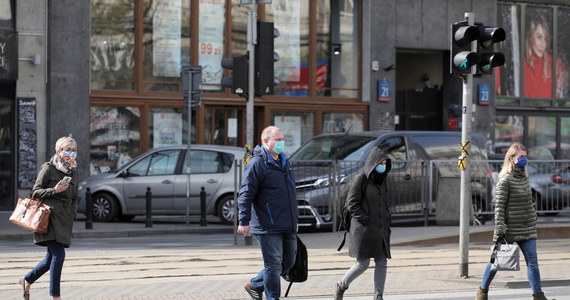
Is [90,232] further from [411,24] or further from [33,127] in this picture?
[411,24]

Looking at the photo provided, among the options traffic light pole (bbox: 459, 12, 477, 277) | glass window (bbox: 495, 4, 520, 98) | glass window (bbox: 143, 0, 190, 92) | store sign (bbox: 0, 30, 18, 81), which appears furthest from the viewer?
glass window (bbox: 495, 4, 520, 98)

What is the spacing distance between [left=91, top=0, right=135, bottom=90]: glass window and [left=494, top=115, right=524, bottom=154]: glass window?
11.3 meters

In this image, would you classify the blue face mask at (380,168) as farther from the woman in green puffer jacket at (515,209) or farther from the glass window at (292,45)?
the glass window at (292,45)

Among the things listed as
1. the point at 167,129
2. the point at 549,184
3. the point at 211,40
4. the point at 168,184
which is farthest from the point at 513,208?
the point at 211,40

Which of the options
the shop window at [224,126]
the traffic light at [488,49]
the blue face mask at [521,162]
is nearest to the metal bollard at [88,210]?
the shop window at [224,126]

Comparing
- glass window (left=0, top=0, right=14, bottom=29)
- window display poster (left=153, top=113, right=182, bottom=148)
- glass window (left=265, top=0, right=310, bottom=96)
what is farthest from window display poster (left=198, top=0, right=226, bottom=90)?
glass window (left=0, top=0, right=14, bottom=29)

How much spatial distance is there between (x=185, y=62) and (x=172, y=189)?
665 centimetres

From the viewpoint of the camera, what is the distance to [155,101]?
27453 mm

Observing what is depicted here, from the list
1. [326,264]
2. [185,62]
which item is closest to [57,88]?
[185,62]

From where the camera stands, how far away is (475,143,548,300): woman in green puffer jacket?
1096cm

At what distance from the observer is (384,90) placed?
100 feet

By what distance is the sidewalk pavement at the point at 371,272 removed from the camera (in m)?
12.3

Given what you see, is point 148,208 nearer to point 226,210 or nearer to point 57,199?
point 226,210

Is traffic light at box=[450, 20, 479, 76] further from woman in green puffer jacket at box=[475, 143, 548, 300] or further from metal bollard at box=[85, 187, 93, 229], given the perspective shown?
metal bollard at box=[85, 187, 93, 229]
